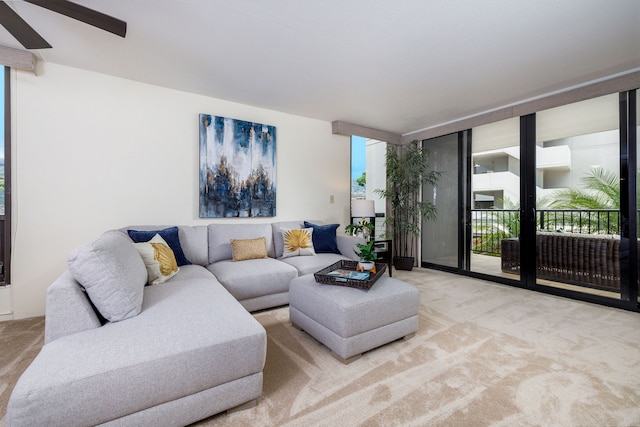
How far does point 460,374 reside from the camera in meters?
1.71

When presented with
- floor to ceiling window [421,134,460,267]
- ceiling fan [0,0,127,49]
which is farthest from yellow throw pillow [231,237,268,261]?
floor to ceiling window [421,134,460,267]

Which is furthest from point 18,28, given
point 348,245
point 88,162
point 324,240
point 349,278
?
point 348,245

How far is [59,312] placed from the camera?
4.28 feet

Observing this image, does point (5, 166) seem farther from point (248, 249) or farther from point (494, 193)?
point (494, 193)

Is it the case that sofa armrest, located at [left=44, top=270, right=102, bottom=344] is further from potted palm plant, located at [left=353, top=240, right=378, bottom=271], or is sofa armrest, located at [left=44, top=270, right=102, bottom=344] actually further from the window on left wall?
the window on left wall

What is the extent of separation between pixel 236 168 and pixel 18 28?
6.85ft

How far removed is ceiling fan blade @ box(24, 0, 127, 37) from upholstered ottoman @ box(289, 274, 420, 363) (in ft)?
7.06

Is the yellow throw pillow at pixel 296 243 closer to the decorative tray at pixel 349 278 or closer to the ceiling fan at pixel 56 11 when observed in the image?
the decorative tray at pixel 349 278

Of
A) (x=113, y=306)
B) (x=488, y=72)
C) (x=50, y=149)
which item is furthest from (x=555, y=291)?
(x=50, y=149)

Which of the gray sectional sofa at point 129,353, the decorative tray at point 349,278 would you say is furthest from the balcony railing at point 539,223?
the gray sectional sofa at point 129,353

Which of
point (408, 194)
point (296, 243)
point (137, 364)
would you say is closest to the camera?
point (137, 364)

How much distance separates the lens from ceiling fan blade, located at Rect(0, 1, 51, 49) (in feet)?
5.21

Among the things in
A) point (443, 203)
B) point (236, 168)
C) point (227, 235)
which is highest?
point (236, 168)

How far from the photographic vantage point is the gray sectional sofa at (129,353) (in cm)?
101
